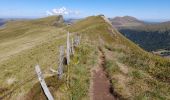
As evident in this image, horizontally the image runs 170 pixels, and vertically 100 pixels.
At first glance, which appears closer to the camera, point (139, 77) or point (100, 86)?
point (100, 86)

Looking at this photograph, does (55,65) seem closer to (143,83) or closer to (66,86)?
(66,86)

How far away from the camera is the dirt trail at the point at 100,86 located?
2390cm

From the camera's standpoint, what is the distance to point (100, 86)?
86.8ft

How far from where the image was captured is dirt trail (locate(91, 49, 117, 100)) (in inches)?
941

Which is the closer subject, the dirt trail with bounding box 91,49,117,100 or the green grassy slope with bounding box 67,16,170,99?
the green grassy slope with bounding box 67,16,170,99

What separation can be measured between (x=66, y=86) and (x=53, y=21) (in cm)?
14564

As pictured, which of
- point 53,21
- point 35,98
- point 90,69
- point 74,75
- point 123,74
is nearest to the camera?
point 35,98

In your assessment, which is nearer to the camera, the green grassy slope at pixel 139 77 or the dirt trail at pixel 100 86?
the green grassy slope at pixel 139 77

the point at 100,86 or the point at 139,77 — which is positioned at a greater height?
the point at 139,77

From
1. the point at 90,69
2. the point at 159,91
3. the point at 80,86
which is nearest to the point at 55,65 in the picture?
the point at 90,69

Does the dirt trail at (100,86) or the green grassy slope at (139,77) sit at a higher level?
the green grassy slope at (139,77)

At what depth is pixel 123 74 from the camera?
2853 cm

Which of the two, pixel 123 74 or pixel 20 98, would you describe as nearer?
pixel 20 98

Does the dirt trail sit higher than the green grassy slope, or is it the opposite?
the green grassy slope
